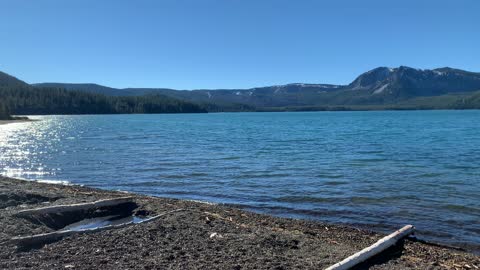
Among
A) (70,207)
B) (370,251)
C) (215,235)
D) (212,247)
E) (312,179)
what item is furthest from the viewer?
(312,179)

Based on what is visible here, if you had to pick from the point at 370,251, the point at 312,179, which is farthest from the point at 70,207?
the point at 312,179

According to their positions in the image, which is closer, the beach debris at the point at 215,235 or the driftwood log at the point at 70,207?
the beach debris at the point at 215,235

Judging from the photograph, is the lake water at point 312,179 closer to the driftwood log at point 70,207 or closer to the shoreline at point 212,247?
the shoreline at point 212,247

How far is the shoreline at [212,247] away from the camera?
37.3 ft

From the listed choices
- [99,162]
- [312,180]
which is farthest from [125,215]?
[99,162]

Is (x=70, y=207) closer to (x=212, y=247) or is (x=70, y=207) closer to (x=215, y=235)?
(x=215, y=235)

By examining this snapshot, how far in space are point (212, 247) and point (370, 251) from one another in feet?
13.8

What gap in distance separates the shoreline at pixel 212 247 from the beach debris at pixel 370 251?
206 mm

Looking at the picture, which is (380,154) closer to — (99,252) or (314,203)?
(314,203)

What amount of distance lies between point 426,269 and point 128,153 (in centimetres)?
4145

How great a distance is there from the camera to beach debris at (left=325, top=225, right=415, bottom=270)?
11.2 meters

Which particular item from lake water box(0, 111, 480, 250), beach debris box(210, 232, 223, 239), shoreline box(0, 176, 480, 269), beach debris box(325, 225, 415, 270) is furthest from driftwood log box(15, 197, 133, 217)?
beach debris box(325, 225, 415, 270)

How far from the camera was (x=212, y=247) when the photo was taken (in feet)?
42.3

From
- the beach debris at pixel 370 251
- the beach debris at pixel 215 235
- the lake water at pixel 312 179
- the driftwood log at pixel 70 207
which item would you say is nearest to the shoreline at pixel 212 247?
the beach debris at pixel 215 235
